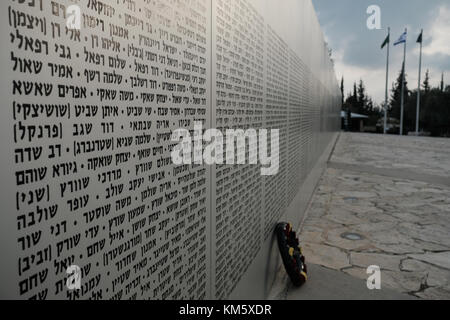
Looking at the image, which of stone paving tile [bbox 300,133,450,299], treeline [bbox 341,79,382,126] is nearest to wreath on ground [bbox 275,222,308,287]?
stone paving tile [bbox 300,133,450,299]

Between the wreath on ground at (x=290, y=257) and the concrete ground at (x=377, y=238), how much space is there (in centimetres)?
11

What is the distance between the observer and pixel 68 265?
1.06m

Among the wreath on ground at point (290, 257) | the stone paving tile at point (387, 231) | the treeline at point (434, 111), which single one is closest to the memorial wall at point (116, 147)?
the wreath on ground at point (290, 257)

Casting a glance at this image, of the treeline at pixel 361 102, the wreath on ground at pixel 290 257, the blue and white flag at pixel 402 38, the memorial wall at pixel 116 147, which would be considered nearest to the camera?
the memorial wall at pixel 116 147

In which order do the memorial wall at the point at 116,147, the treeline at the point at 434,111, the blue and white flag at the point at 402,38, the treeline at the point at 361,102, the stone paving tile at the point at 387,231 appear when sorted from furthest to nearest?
the treeline at the point at 361,102
the treeline at the point at 434,111
the blue and white flag at the point at 402,38
the stone paving tile at the point at 387,231
the memorial wall at the point at 116,147

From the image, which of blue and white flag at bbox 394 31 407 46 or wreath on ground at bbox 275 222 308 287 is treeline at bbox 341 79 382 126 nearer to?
blue and white flag at bbox 394 31 407 46

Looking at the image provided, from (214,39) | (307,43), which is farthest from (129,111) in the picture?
(307,43)

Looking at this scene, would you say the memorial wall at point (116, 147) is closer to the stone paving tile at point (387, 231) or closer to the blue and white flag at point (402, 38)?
the stone paving tile at point (387, 231)

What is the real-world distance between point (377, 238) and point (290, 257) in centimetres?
215

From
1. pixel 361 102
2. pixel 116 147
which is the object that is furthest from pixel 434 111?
pixel 116 147

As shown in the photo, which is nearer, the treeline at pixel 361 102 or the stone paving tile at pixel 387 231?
the stone paving tile at pixel 387 231

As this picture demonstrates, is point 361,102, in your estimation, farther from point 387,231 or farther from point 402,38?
point 387,231

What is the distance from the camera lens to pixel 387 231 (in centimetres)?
567

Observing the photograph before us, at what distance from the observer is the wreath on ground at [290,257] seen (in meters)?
3.69
